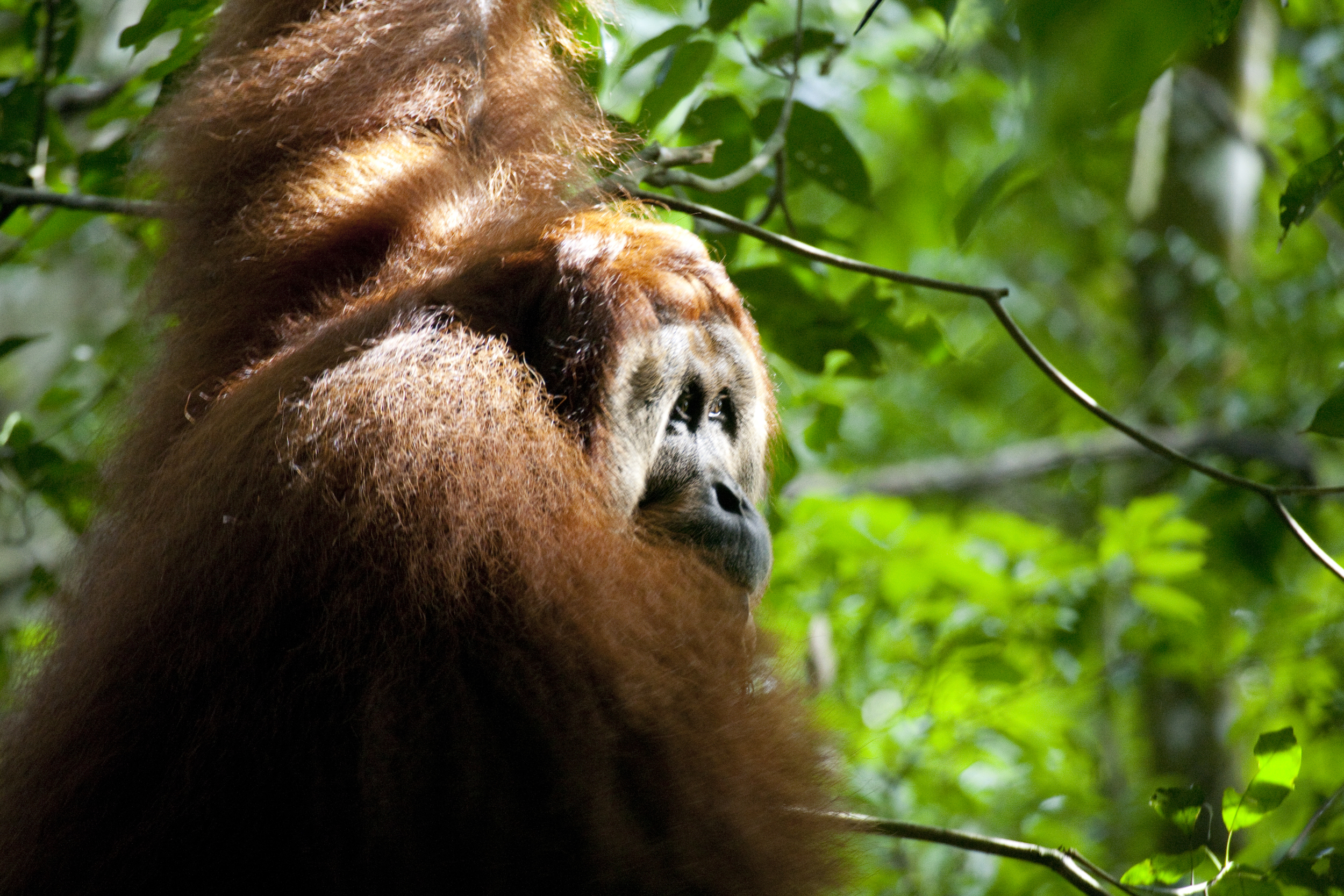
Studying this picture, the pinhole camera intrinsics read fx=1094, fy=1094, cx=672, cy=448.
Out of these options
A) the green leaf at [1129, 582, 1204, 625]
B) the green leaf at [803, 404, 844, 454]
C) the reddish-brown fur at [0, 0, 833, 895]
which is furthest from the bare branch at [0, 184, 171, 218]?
the green leaf at [1129, 582, 1204, 625]

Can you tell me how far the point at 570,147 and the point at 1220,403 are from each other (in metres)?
3.87

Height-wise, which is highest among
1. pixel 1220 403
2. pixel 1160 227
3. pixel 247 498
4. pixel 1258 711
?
pixel 247 498

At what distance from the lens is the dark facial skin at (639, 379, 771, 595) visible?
1.65 m

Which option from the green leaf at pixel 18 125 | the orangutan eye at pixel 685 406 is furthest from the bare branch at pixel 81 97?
the orangutan eye at pixel 685 406

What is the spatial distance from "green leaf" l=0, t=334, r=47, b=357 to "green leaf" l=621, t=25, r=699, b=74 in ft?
4.94

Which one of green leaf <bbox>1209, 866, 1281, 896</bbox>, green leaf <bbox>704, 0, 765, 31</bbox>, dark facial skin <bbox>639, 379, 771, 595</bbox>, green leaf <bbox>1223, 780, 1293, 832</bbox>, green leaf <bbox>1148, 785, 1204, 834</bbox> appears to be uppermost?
green leaf <bbox>704, 0, 765, 31</bbox>

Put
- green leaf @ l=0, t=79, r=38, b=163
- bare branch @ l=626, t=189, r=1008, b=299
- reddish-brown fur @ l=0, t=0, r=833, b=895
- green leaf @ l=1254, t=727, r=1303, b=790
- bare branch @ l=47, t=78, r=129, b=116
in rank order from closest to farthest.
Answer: reddish-brown fur @ l=0, t=0, r=833, b=895, green leaf @ l=1254, t=727, r=1303, b=790, bare branch @ l=626, t=189, r=1008, b=299, green leaf @ l=0, t=79, r=38, b=163, bare branch @ l=47, t=78, r=129, b=116

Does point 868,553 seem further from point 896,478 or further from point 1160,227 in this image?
point 1160,227

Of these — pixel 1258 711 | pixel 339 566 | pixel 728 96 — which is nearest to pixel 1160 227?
pixel 1258 711

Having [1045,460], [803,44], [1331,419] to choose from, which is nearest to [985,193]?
[1331,419]

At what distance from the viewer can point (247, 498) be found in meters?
1.36

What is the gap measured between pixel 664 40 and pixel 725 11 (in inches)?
5.2

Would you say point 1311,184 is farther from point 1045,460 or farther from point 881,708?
point 1045,460

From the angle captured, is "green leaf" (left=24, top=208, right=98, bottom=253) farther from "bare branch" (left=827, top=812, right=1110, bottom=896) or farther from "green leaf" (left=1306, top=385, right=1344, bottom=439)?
"green leaf" (left=1306, top=385, right=1344, bottom=439)
